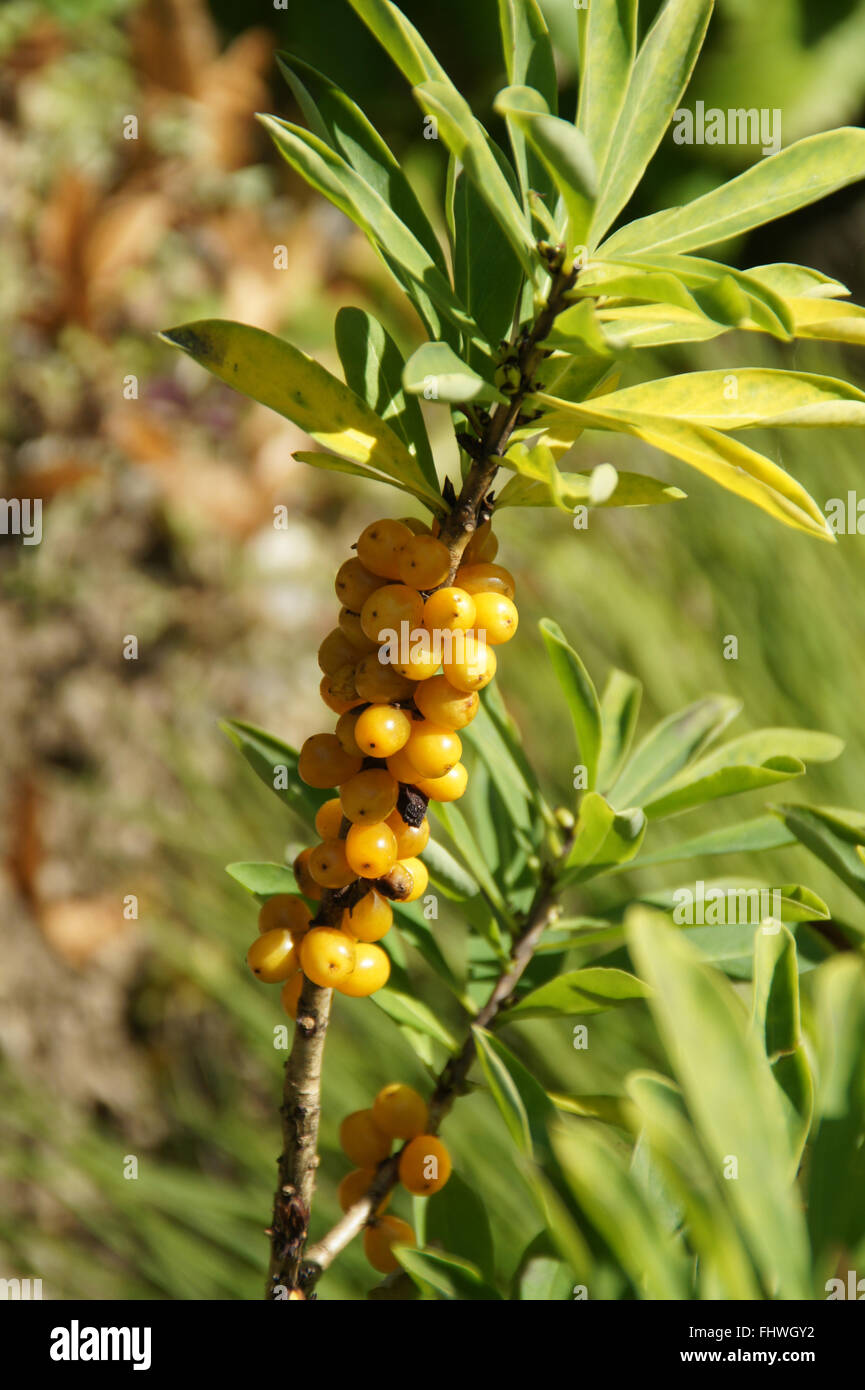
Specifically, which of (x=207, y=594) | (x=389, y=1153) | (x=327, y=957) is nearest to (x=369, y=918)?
(x=327, y=957)

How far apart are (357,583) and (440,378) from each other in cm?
6

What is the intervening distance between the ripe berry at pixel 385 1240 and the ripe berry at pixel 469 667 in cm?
18

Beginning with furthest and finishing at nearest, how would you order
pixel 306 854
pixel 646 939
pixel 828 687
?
pixel 828 687 → pixel 306 854 → pixel 646 939

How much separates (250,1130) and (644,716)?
554 mm

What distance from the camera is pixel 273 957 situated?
266 mm

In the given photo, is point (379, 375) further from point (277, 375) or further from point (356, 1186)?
point (356, 1186)

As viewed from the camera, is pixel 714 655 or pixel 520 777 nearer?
pixel 520 777

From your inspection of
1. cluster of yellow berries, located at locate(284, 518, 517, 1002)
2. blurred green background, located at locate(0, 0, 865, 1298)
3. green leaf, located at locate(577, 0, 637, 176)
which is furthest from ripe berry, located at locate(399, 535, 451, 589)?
blurred green background, located at locate(0, 0, 865, 1298)

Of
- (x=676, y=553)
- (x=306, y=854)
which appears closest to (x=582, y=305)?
(x=306, y=854)

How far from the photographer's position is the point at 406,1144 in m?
0.31

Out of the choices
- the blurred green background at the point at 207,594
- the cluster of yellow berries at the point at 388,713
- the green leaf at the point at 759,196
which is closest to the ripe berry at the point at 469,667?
the cluster of yellow berries at the point at 388,713

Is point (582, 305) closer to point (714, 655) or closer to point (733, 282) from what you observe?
point (733, 282)

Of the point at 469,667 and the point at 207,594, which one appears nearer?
the point at 469,667

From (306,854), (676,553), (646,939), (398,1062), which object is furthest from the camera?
(676,553)
